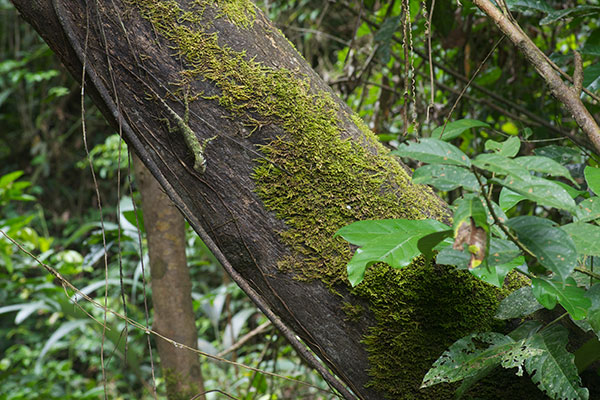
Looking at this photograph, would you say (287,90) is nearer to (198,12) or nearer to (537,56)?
(198,12)

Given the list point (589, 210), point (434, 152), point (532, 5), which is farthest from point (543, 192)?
point (532, 5)

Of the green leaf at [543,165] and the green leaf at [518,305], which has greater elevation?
the green leaf at [543,165]

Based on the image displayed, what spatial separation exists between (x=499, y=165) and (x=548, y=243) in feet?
0.42

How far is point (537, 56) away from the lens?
966 mm

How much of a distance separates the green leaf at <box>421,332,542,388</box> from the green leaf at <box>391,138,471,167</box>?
0.38m

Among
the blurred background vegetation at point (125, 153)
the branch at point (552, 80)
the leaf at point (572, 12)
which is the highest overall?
the leaf at point (572, 12)

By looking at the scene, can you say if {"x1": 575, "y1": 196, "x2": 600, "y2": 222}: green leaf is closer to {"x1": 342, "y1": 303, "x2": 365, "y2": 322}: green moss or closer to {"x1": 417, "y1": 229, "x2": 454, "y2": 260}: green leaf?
{"x1": 417, "y1": 229, "x2": 454, "y2": 260}: green leaf

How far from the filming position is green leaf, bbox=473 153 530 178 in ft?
2.06

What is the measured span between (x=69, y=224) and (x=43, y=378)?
2.04m

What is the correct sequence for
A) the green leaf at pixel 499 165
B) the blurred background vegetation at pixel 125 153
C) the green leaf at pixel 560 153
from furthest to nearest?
the blurred background vegetation at pixel 125 153, the green leaf at pixel 560 153, the green leaf at pixel 499 165

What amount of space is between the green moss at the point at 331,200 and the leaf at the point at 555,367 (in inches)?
4.6

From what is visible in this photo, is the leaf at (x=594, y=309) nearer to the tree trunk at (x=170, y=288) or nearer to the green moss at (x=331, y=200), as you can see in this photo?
the green moss at (x=331, y=200)

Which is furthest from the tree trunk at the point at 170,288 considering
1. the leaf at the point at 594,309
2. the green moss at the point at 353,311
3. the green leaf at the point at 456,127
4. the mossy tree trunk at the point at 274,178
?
the leaf at the point at 594,309

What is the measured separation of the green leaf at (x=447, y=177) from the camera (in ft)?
2.19
